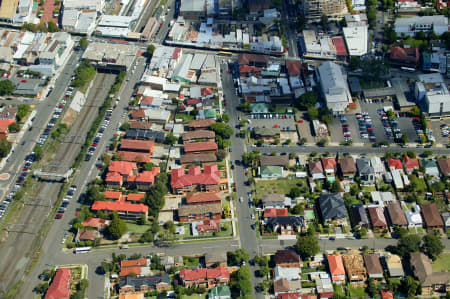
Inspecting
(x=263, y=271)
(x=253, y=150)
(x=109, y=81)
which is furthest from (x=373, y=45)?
(x=263, y=271)

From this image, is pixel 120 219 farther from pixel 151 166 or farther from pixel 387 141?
pixel 387 141

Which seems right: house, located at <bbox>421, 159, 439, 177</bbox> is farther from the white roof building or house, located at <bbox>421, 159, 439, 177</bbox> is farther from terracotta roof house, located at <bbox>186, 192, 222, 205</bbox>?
terracotta roof house, located at <bbox>186, 192, 222, 205</bbox>

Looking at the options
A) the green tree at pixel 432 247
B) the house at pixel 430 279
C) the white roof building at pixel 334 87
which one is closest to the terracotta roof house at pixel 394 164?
the white roof building at pixel 334 87

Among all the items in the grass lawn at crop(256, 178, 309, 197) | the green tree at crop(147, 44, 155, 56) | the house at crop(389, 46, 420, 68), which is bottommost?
the grass lawn at crop(256, 178, 309, 197)

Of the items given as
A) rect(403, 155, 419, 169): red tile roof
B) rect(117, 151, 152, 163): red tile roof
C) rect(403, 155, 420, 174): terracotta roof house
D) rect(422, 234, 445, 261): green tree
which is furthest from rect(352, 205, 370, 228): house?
rect(117, 151, 152, 163): red tile roof

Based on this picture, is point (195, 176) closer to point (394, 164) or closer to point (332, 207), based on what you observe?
point (332, 207)

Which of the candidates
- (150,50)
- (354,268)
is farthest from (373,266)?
(150,50)
